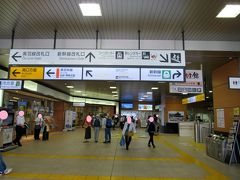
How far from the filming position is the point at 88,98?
85.9ft

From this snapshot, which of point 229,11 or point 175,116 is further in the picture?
point 175,116

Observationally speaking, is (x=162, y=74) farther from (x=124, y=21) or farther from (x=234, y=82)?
(x=234, y=82)

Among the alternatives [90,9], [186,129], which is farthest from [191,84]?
[186,129]

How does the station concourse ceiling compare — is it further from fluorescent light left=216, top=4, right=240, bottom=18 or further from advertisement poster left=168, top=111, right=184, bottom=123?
advertisement poster left=168, top=111, right=184, bottom=123

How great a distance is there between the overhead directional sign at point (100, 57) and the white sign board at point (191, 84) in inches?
98.9

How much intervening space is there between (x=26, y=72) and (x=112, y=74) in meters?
2.15

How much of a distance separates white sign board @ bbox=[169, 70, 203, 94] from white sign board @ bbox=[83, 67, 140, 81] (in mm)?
3122

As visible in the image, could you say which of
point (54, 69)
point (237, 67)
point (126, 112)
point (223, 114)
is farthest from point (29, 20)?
point (126, 112)

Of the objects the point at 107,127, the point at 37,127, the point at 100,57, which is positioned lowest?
the point at 37,127

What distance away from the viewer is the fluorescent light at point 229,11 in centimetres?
472

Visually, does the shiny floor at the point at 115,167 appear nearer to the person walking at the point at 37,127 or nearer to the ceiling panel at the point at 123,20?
the ceiling panel at the point at 123,20

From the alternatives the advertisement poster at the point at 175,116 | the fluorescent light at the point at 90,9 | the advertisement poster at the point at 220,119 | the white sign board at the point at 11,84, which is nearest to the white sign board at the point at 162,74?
the fluorescent light at the point at 90,9

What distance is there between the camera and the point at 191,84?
841 centimetres

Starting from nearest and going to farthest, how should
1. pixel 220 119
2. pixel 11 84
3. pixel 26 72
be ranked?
pixel 26 72, pixel 11 84, pixel 220 119
